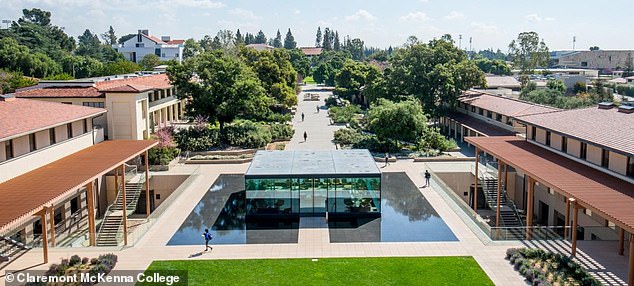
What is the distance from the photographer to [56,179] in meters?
26.5

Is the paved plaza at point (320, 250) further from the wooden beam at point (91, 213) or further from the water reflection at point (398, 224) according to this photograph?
the wooden beam at point (91, 213)

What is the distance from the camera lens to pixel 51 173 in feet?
92.2

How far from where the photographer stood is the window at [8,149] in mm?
26833

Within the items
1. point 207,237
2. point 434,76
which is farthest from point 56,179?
point 434,76

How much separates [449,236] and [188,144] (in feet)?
94.7

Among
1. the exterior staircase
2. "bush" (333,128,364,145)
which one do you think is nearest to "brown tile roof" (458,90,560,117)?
"bush" (333,128,364,145)

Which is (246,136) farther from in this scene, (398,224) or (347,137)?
(398,224)

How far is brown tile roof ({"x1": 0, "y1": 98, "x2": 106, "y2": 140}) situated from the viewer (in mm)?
27719

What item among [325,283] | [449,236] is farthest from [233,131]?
[325,283]

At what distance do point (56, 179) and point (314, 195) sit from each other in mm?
13410

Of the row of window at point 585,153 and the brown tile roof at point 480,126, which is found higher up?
the row of window at point 585,153

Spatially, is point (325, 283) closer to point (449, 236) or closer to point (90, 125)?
point (449, 236)

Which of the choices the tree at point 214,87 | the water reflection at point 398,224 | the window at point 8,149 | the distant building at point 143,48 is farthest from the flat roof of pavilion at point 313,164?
the distant building at point 143,48

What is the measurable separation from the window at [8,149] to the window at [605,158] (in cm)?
2965
